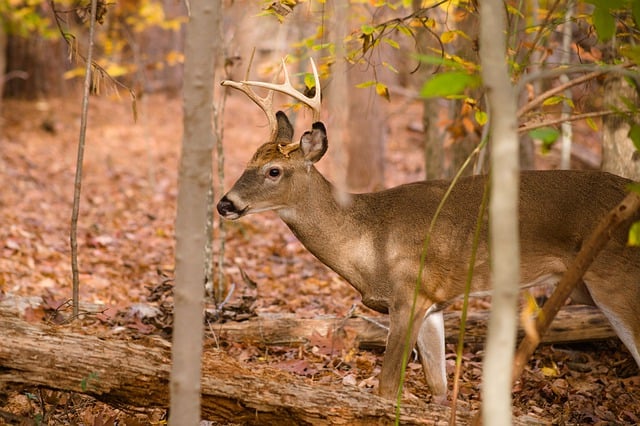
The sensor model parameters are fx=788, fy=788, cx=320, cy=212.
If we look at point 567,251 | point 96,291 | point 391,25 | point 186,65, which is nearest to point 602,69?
point 186,65

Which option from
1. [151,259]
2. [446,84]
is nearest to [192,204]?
[446,84]

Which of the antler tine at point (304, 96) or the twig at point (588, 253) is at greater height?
the antler tine at point (304, 96)

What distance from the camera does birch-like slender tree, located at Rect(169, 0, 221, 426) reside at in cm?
295

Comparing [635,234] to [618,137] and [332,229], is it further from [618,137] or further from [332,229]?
[618,137]

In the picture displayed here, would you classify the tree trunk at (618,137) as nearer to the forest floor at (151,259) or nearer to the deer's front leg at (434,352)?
the forest floor at (151,259)

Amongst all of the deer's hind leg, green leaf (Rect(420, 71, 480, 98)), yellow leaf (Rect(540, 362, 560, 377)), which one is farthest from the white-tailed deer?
green leaf (Rect(420, 71, 480, 98))

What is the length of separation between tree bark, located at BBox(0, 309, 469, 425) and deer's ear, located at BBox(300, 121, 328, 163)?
2.10 meters

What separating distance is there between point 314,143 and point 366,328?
1.63 meters

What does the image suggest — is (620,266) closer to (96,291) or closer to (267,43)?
(96,291)

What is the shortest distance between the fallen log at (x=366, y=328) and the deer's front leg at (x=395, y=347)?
963mm

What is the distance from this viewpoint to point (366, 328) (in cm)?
640

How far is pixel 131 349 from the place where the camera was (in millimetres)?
4145

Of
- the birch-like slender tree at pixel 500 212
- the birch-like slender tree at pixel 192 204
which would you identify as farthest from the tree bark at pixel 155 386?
the birch-like slender tree at pixel 500 212

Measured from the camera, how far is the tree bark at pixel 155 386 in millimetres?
3943
